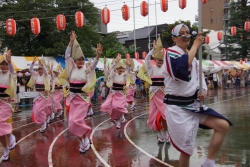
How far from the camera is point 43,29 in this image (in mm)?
25641

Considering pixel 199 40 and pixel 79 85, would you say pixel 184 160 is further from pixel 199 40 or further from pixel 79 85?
pixel 79 85

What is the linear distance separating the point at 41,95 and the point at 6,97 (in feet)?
11.5

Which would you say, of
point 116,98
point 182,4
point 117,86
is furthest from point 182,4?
point 116,98

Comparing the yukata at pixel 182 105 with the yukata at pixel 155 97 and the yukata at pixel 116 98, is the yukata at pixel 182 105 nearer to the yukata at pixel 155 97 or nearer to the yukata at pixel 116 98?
the yukata at pixel 155 97

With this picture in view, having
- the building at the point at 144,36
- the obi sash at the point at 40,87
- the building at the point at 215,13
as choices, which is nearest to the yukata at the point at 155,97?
the obi sash at the point at 40,87

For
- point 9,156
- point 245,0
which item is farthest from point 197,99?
point 245,0

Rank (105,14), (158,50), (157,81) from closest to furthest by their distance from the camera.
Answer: (158,50)
(157,81)
(105,14)

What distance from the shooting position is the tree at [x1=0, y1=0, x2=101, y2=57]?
78.8 feet

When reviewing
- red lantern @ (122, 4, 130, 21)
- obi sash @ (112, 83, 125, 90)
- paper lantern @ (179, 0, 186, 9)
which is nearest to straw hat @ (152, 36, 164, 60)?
obi sash @ (112, 83, 125, 90)

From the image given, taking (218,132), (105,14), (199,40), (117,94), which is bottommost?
(117,94)

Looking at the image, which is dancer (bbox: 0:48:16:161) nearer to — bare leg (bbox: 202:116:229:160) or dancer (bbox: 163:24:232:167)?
dancer (bbox: 163:24:232:167)

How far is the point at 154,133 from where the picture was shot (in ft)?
28.9

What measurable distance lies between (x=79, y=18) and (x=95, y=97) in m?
6.91

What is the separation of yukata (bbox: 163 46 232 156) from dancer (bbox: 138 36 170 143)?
10.3ft
